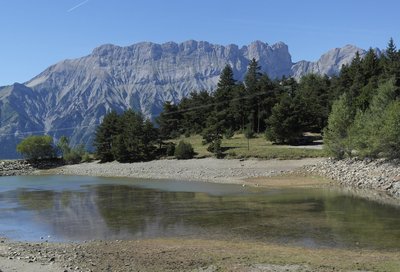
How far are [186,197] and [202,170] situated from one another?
28102 millimetres

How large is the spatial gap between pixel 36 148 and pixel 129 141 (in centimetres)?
3173

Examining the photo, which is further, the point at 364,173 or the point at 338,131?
the point at 338,131

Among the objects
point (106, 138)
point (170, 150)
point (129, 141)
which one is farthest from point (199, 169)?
point (106, 138)

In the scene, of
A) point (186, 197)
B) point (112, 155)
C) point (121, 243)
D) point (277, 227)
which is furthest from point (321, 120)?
point (121, 243)

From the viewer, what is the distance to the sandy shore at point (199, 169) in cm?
6881

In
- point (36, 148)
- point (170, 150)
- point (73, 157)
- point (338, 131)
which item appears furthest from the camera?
point (36, 148)

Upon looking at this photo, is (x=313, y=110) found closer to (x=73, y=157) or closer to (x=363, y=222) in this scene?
(x=73, y=157)

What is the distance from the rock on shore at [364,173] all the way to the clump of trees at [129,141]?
42.5m

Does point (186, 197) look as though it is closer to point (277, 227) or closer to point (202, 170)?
point (277, 227)

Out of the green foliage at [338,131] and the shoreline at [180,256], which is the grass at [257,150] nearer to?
the green foliage at [338,131]

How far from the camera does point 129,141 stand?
98188 mm

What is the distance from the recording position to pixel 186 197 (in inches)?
1933

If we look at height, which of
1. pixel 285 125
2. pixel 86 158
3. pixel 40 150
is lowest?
pixel 86 158

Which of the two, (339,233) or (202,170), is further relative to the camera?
(202,170)
